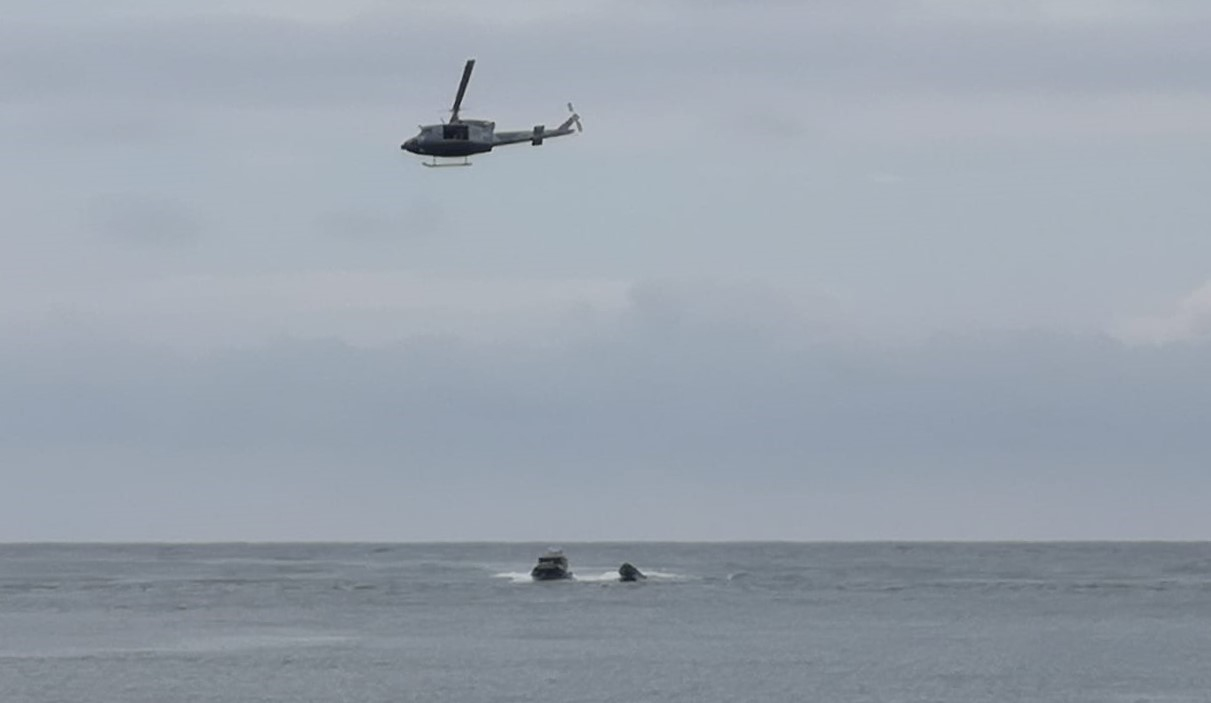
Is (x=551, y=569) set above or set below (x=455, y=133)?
below

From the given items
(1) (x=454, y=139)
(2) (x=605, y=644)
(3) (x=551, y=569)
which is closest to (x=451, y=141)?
(1) (x=454, y=139)

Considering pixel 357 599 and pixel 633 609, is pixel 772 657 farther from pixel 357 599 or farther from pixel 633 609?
pixel 357 599

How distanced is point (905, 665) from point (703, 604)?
163ft

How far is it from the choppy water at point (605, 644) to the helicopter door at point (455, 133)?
27283 millimetres

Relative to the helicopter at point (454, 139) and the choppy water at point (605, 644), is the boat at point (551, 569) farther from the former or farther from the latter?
the helicopter at point (454, 139)

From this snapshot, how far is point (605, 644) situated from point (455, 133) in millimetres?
50008

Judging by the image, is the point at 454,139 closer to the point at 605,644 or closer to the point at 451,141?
the point at 451,141

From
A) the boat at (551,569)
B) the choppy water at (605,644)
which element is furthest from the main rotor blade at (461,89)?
the boat at (551,569)

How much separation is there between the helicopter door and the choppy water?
27.3m

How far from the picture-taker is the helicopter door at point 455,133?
58.5 m

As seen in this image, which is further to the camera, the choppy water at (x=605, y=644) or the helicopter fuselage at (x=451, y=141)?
the choppy water at (x=605, y=644)

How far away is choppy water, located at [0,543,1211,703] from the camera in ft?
273

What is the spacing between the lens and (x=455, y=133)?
58.5 metres

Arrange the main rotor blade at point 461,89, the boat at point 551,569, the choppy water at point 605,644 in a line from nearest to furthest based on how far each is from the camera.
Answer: the main rotor blade at point 461,89 → the choppy water at point 605,644 → the boat at point 551,569
